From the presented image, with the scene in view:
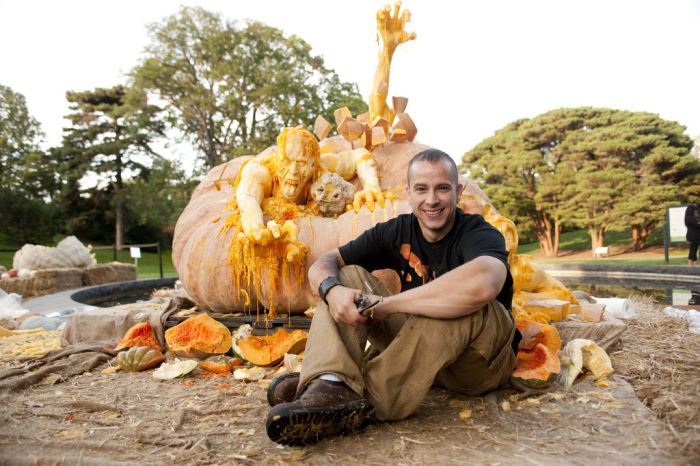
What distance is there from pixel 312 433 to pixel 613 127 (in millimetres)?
20147

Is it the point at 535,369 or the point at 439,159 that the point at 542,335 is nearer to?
the point at 535,369

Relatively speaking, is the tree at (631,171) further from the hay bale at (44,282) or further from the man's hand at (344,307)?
the man's hand at (344,307)

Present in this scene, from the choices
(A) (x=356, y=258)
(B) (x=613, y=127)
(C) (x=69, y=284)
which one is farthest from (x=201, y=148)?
(A) (x=356, y=258)

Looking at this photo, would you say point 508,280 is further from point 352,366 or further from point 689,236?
point 689,236

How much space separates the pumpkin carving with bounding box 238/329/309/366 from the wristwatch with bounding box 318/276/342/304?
48.1 inches

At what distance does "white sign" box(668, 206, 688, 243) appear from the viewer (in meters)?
10.8

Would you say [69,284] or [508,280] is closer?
[508,280]

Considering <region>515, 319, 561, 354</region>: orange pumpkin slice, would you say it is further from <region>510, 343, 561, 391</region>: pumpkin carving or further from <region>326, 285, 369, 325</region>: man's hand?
<region>326, 285, 369, 325</region>: man's hand

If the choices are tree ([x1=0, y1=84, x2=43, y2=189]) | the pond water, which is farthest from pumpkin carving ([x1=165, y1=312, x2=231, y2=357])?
tree ([x1=0, y1=84, x2=43, y2=189])

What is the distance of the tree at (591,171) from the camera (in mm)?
17109

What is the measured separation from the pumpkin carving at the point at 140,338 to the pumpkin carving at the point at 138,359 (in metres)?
0.23

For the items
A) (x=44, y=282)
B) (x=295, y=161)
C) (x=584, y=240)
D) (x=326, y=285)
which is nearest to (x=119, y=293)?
(x=44, y=282)

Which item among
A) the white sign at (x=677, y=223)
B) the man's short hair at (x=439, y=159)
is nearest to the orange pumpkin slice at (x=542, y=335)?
the man's short hair at (x=439, y=159)

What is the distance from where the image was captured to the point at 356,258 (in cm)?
229
